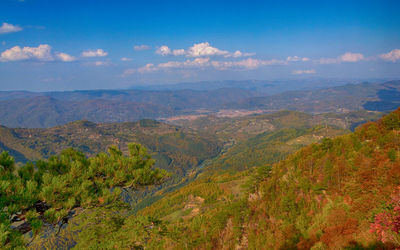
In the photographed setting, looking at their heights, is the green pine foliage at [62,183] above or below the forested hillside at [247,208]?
above

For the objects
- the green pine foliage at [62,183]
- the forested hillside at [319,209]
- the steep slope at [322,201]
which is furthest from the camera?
the steep slope at [322,201]

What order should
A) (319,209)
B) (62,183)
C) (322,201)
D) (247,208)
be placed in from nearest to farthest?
(62,183) → (319,209) → (322,201) → (247,208)

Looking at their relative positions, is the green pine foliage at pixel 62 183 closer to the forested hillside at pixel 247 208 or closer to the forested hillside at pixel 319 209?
the forested hillside at pixel 247 208

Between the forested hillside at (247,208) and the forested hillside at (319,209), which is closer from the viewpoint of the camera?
the forested hillside at (247,208)

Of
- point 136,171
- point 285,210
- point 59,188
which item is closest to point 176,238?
point 136,171

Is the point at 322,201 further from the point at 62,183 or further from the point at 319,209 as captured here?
the point at 62,183

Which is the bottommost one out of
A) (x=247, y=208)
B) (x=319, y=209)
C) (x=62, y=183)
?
(x=247, y=208)

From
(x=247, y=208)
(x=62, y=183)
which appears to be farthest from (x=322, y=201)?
(x=62, y=183)

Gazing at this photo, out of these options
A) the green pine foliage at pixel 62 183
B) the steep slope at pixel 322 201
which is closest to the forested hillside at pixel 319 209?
the steep slope at pixel 322 201

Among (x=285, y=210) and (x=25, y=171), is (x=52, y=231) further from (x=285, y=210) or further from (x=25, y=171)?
(x=285, y=210)

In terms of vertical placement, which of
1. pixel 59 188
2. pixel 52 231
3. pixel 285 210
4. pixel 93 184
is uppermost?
pixel 59 188

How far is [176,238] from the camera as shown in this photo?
11.3 meters

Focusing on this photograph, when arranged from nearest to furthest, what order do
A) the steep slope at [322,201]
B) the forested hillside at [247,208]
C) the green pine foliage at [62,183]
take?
the green pine foliage at [62,183] < the forested hillside at [247,208] < the steep slope at [322,201]

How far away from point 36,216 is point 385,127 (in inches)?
2887
